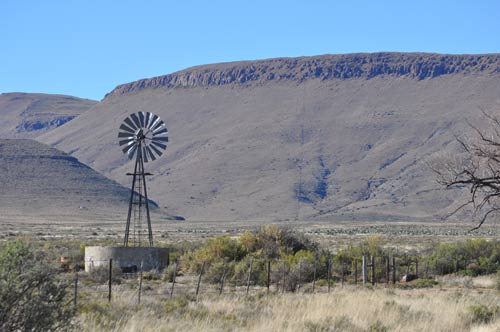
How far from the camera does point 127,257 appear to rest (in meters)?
34.2

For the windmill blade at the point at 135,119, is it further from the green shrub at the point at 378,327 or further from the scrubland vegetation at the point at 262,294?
the green shrub at the point at 378,327

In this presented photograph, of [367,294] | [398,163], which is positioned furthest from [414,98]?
[367,294]

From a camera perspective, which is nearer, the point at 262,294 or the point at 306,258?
the point at 262,294

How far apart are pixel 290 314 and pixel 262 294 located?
488 centimetres

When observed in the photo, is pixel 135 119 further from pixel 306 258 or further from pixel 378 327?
pixel 378 327

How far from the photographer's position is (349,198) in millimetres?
147625

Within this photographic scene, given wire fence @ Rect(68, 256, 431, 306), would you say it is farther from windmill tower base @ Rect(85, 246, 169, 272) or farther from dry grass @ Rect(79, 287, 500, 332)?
dry grass @ Rect(79, 287, 500, 332)

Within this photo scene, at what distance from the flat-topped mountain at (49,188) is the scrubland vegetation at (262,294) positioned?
263ft

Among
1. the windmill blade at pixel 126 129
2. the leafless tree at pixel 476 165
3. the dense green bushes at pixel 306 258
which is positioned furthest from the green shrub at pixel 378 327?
the windmill blade at pixel 126 129

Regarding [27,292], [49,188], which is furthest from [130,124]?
[49,188]

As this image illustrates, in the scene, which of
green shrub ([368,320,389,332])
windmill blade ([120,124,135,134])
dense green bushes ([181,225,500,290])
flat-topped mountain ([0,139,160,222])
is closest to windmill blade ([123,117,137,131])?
windmill blade ([120,124,135,134])

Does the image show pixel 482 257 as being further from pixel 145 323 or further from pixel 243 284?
pixel 145 323

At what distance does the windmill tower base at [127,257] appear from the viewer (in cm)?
3394

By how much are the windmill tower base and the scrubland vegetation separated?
96cm
